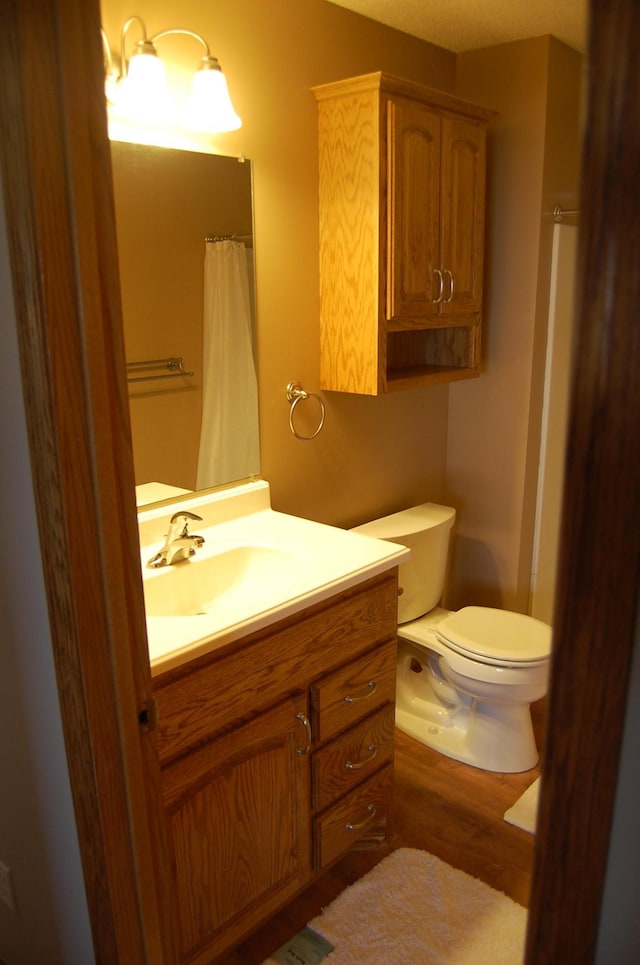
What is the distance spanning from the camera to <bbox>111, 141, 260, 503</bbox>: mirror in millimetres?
1818

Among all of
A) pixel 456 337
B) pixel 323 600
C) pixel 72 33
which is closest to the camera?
pixel 72 33

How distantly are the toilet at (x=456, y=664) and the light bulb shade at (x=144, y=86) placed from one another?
4.50ft

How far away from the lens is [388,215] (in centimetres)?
213

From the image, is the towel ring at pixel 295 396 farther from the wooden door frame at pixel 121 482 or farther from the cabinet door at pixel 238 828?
the wooden door frame at pixel 121 482

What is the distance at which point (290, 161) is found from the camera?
2123 millimetres

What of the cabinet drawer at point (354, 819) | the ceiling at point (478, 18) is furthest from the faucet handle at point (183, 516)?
the ceiling at point (478, 18)

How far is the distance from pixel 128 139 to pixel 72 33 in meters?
0.87

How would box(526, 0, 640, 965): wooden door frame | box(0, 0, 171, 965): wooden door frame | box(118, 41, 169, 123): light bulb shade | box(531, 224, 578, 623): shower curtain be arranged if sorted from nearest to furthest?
box(526, 0, 640, 965): wooden door frame < box(0, 0, 171, 965): wooden door frame < box(118, 41, 169, 123): light bulb shade < box(531, 224, 578, 623): shower curtain

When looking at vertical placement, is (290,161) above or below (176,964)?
above

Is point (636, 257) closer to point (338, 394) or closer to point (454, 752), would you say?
point (338, 394)

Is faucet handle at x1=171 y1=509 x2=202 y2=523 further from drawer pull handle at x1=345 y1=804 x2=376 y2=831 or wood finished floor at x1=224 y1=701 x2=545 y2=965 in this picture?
wood finished floor at x1=224 y1=701 x2=545 y2=965

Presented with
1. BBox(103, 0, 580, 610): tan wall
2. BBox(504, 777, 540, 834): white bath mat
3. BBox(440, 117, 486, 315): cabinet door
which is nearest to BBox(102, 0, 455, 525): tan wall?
BBox(103, 0, 580, 610): tan wall

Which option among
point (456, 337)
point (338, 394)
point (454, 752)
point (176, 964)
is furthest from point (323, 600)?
point (456, 337)

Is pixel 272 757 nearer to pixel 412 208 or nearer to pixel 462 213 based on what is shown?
pixel 412 208
